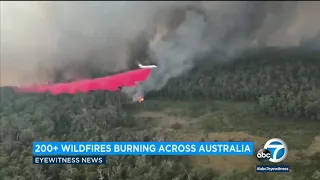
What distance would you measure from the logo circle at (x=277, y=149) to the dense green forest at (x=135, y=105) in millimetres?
264

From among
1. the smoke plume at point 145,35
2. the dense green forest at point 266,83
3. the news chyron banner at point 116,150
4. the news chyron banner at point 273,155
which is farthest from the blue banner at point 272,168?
the smoke plume at point 145,35

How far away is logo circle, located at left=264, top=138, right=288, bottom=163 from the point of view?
549 cm

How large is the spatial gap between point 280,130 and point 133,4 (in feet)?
7.82

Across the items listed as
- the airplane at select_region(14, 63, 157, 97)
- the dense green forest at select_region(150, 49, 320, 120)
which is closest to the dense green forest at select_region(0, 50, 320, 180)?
the dense green forest at select_region(150, 49, 320, 120)

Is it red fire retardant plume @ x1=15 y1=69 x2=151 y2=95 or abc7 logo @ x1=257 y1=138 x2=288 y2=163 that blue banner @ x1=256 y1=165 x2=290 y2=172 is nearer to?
abc7 logo @ x1=257 y1=138 x2=288 y2=163

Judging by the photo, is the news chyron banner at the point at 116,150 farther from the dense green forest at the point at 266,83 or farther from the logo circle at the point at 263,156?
the dense green forest at the point at 266,83

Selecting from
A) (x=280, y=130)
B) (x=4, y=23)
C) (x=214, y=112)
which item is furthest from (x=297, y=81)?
(x=4, y=23)

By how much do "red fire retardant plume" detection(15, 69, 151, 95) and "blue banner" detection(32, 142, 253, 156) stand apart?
1.06 meters

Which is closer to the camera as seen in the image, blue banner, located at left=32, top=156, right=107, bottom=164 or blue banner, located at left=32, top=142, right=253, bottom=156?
blue banner, located at left=32, top=142, right=253, bottom=156

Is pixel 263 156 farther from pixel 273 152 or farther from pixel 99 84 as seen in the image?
pixel 99 84

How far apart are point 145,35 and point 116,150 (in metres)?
1.55

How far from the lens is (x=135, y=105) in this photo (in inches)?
245

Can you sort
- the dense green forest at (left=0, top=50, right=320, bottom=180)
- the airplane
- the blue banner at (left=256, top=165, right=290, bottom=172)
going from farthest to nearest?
1. the airplane
2. the dense green forest at (left=0, top=50, right=320, bottom=180)
3. the blue banner at (left=256, top=165, right=290, bottom=172)

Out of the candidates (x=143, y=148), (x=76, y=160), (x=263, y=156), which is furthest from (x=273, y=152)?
(x=76, y=160)
